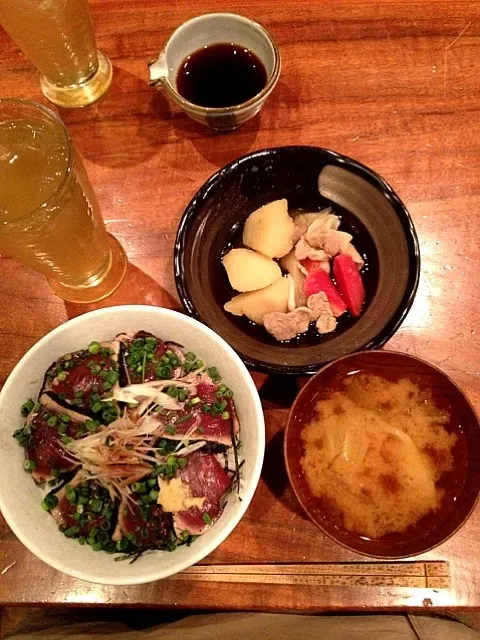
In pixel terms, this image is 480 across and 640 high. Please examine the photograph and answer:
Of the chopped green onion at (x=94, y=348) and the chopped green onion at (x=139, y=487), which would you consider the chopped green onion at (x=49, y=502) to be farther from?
the chopped green onion at (x=94, y=348)

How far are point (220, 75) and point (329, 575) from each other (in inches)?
53.9

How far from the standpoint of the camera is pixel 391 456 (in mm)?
1371

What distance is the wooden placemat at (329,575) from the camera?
143 centimetres

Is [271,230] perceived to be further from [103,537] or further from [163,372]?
[103,537]

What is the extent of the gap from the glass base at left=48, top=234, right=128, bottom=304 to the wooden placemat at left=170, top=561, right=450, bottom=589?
74 centimetres

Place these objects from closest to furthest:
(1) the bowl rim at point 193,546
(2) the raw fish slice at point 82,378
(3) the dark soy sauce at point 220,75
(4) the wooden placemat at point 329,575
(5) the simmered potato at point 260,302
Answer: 1. (1) the bowl rim at point 193,546
2. (2) the raw fish slice at point 82,378
3. (4) the wooden placemat at point 329,575
4. (5) the simmered potato at point 260,302
5. (3) the dark soy sauce at point 220,75

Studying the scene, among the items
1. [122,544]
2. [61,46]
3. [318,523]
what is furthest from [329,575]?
[61,46]

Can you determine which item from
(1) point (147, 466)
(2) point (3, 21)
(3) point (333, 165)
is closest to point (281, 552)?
(1) point (147, 466)

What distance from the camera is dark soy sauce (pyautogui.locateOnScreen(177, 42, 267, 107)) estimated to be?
171 centimetres

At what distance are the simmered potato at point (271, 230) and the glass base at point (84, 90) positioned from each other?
0.60 metres

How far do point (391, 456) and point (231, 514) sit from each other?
401 millimetres

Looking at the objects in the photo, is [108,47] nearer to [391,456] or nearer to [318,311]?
[318,311]

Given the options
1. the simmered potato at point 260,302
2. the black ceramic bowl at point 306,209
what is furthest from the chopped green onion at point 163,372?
the simmered potato at point 260,302

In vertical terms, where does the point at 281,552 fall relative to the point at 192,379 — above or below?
below
